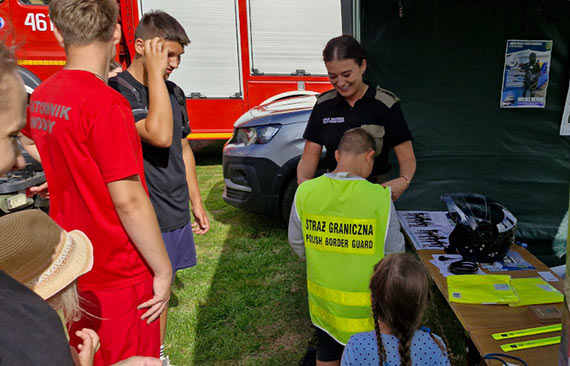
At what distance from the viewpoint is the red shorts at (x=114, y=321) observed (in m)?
1.59

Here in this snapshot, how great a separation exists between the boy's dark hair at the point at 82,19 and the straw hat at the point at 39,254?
0.73m

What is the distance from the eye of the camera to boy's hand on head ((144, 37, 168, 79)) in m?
1.94

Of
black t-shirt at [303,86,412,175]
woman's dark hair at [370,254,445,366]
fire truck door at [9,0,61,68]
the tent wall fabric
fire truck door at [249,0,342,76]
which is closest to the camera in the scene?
woman's dark hair at [370,254,445,366]

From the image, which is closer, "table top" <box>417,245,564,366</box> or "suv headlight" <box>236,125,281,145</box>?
"table top" <box>417,245,564,366</box>

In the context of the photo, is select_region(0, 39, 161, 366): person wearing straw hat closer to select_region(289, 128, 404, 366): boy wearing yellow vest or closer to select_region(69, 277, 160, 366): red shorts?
select_region(69, 277, 160, 366): red shorts

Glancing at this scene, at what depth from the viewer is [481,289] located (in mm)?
2184

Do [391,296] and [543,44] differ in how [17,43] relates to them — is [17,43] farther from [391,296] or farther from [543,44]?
[543,44]

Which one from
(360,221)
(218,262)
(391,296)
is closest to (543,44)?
(360,221)

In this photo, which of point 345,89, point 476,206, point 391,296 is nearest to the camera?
point 391,296

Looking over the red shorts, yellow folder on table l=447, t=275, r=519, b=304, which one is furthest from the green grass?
the red shorts

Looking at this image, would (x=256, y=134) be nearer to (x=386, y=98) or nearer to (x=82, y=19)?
(x=386, y=98)

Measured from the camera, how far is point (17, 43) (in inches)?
35.9

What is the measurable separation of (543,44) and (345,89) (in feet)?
6.87

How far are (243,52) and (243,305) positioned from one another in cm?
571
